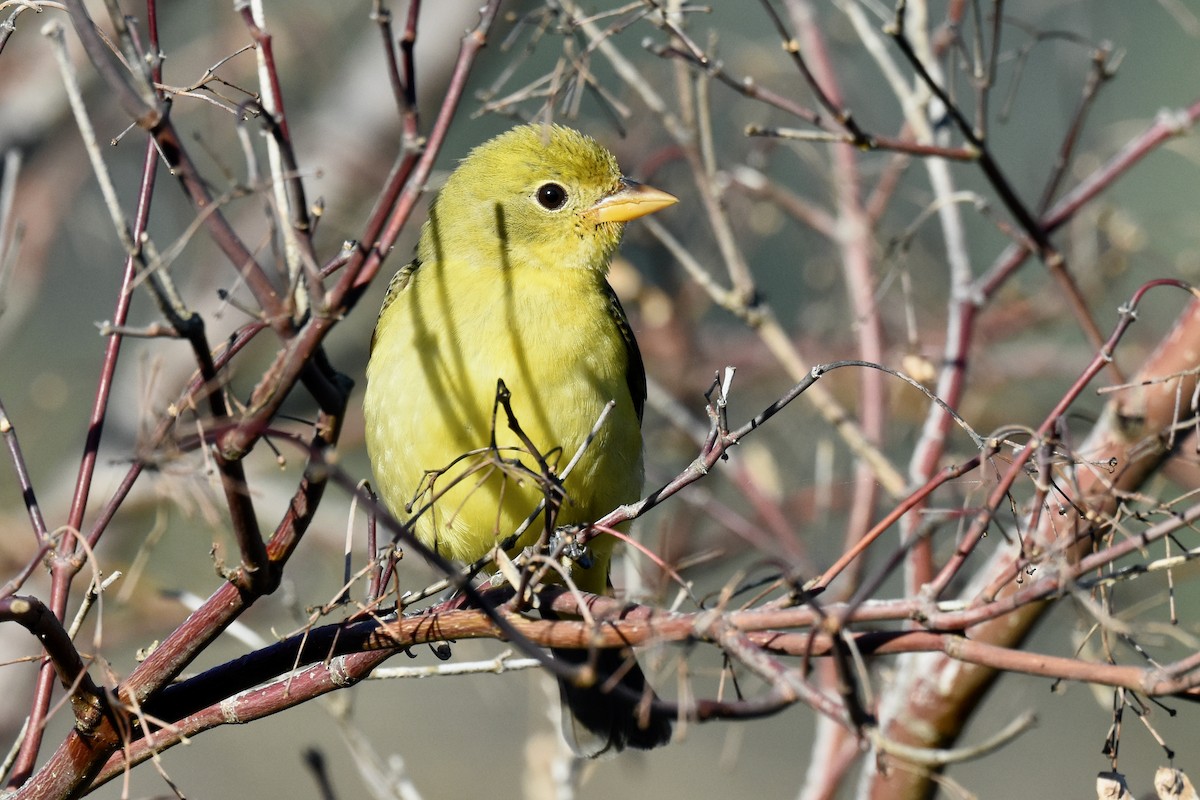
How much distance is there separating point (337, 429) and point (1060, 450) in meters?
1.15

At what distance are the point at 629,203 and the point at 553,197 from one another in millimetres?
255

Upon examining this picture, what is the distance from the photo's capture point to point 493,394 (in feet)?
11.7

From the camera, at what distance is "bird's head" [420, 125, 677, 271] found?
13.6ft

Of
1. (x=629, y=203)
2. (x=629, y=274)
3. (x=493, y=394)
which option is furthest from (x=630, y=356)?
(x=629, y=274)

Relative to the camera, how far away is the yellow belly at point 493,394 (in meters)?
3.59

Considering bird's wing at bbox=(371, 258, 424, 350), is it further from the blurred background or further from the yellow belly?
the blurred background

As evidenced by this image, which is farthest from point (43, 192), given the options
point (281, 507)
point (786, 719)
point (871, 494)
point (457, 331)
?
point (786, 719)

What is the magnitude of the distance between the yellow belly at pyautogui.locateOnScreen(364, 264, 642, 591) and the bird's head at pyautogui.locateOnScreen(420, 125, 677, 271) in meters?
0.11

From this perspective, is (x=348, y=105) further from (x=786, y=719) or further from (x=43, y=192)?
(x=786, y=719)

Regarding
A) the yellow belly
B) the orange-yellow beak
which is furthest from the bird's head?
the yellow belly

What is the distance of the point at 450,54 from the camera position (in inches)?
244

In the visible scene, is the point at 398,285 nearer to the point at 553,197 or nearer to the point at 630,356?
the point at 553,197

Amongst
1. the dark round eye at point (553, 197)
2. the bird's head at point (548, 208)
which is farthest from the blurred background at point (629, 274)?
the dark round eye at point (553, 197)

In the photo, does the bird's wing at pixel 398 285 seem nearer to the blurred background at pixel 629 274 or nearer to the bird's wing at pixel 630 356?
the bird's wing at pixel 630 356
